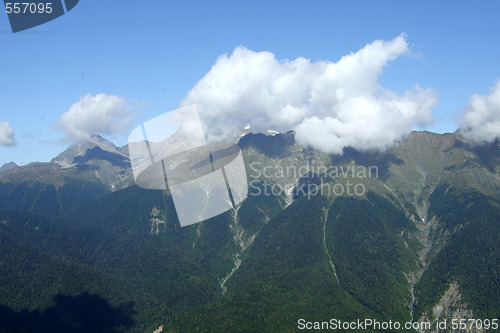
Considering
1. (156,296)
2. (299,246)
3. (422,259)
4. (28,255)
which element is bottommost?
(422,259)

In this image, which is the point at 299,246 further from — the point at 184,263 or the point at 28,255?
the point at 28,255

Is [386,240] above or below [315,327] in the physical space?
below

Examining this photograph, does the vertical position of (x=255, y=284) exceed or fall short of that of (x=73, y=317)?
it falls short

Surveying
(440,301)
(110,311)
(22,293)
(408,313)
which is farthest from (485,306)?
(22,293)

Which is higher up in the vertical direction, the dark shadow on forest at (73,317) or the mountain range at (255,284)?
the dark shadow on forest at (73,317)

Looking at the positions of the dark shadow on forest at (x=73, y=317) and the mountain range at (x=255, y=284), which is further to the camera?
the mountain range at (x=255, y=284)

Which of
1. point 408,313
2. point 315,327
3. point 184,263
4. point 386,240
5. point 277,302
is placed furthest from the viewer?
point 386,240

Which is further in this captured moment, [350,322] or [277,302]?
[277,302]

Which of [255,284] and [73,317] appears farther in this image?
[255,284]
